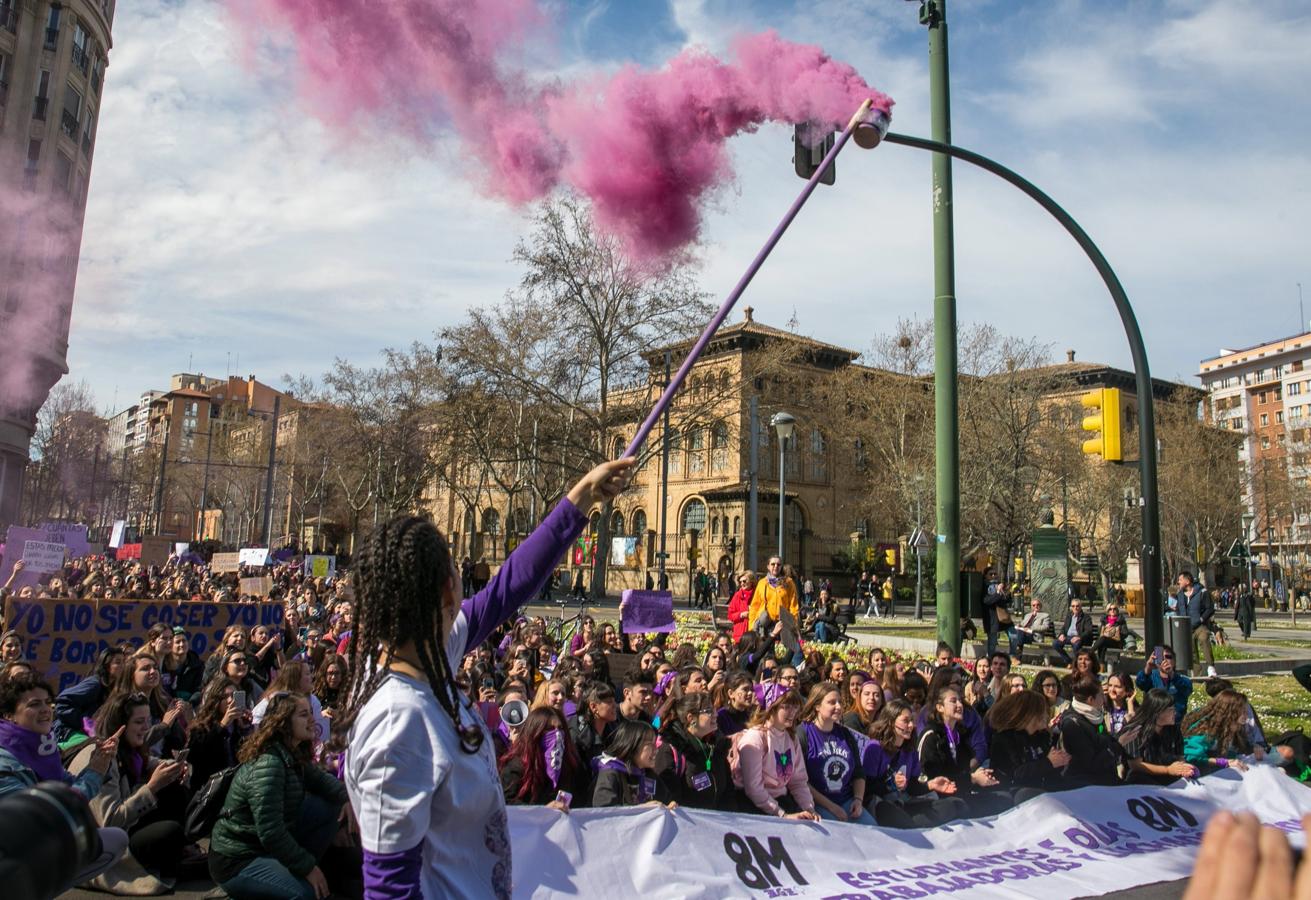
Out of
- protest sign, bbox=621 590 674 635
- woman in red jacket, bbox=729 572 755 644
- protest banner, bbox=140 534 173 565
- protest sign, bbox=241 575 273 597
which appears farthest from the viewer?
protest banner, bbox=140 534 173 565

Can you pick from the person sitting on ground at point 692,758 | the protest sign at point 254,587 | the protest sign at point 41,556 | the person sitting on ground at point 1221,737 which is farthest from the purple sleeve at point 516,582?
the protest sign at point 254,587

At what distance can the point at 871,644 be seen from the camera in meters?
20.1

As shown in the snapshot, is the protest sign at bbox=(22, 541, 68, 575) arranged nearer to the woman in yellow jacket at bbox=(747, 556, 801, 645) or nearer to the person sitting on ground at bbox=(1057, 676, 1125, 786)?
the woman in yellow jacket at bbox=(747, 556, 801, 645)

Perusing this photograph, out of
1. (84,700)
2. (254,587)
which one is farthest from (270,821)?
(254,587)

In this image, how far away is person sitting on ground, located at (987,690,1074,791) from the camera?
8305 mm

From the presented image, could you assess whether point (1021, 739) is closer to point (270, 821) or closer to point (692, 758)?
point (692, 758)

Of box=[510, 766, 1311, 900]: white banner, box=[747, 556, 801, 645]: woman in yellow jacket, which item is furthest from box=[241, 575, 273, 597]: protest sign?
box=[510, 766, 1311, 900]: white banner

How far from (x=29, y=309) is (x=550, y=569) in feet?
68.7

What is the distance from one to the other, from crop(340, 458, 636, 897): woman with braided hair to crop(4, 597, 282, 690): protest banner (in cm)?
991

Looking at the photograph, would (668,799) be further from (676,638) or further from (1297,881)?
(676,638)

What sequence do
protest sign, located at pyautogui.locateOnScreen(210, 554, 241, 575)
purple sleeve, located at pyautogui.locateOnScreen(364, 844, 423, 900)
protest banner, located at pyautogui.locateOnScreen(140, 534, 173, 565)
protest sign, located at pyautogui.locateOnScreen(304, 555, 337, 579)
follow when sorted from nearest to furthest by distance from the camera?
purple sleeve, located at pyautogui.locateOnScreen(364, 844, 423, 900), protest sign, located at pyautogui.locateOnScreen(210, 554, 241, 575), protest sign, located at pyautogui.locateOnScreen(304, 555, 337, 579), protest banner, located at pyautogui.locateOnScreen(140, 534, 173, 565)

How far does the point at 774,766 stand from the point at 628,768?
1.16m

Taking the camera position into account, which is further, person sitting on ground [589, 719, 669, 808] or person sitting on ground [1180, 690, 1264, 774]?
person sitting on ground [1180, 690, 1264, 774]

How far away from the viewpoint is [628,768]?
6.62 m
